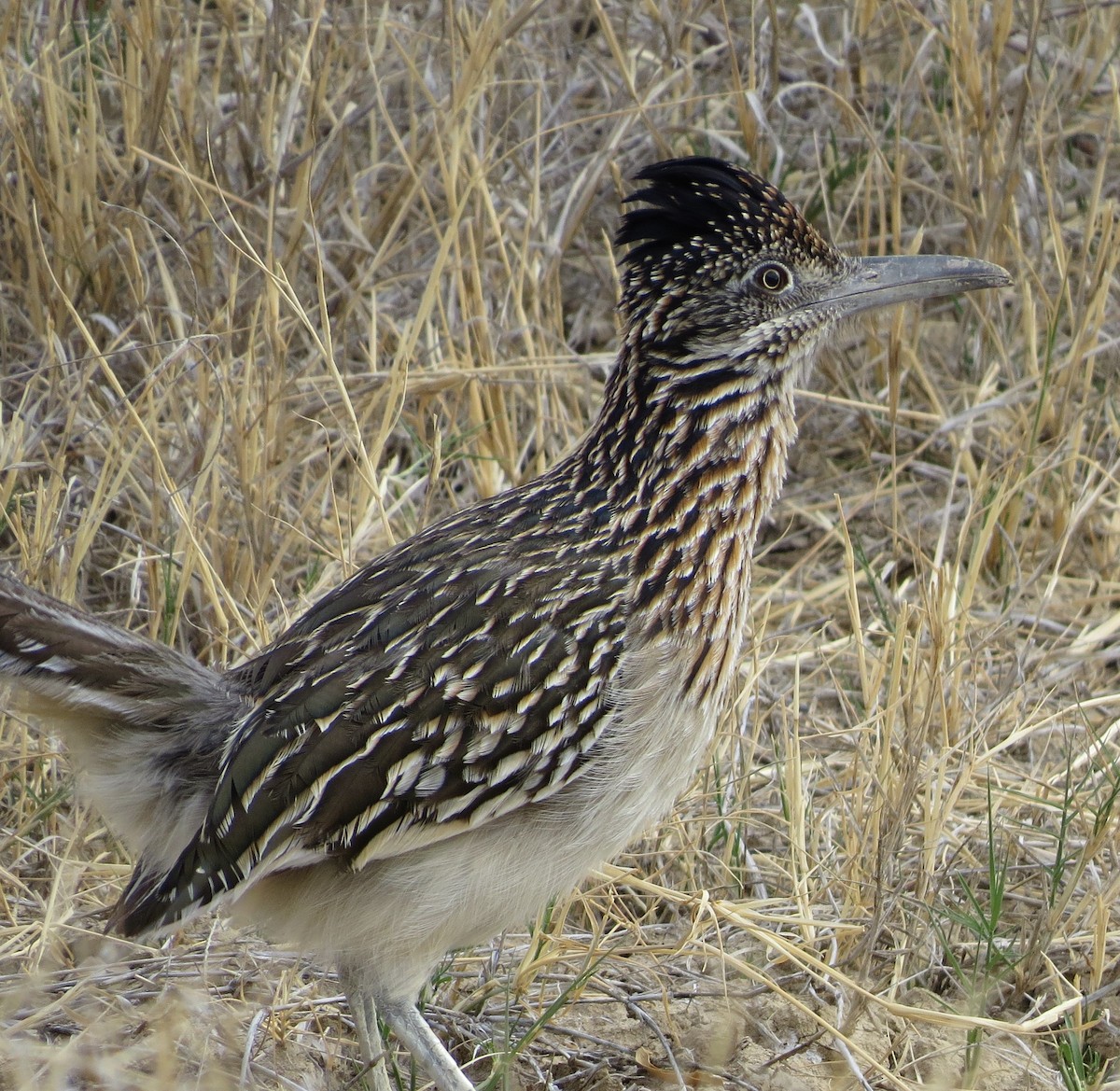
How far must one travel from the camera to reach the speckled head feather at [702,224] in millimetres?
4137

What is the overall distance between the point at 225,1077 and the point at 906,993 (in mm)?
1679

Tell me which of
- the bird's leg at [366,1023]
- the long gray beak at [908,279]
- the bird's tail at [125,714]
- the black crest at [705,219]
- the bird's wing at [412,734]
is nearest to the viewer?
the bird's wing at [412,734]

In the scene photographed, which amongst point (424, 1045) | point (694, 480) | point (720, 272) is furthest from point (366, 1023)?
point (720, 272)

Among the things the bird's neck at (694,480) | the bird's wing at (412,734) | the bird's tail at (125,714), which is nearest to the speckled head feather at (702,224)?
the bird's neck at (694,480)

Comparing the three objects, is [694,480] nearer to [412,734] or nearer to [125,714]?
[412,734]

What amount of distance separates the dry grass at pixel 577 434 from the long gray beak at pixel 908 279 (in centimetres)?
77

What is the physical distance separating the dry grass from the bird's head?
2.70 ft

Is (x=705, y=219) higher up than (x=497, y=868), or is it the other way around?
(x=705, y=219)

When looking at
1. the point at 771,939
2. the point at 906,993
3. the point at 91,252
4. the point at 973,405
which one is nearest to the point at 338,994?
the point at 771,939

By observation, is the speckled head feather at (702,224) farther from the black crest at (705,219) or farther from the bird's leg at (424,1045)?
the bird's leg at (424,1045)

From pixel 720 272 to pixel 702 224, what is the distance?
12 centimetres

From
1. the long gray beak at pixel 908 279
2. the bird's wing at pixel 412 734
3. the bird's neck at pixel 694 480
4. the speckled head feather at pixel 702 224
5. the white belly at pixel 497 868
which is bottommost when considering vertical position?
the white belly at pixel 497 868

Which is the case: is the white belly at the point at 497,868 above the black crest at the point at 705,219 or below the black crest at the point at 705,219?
below

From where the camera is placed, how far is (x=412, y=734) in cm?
371
